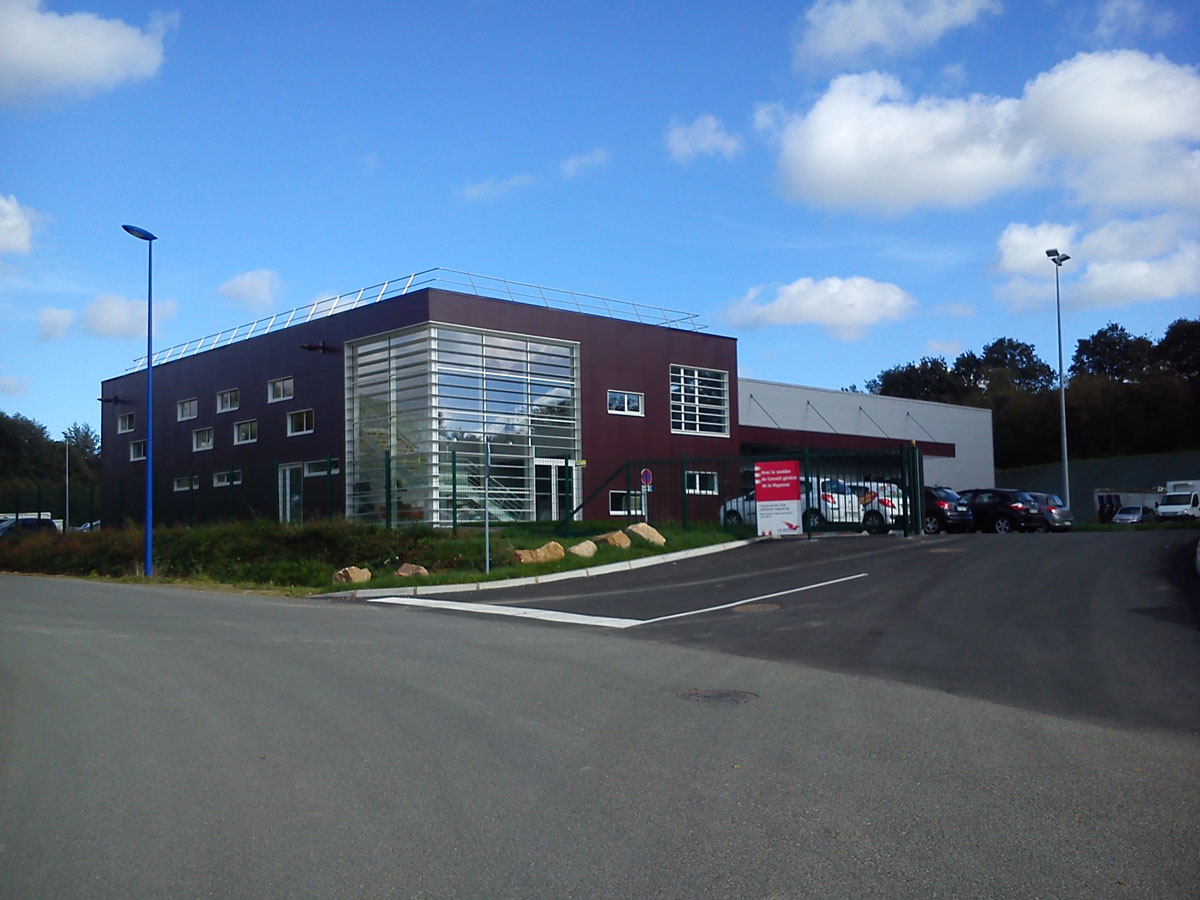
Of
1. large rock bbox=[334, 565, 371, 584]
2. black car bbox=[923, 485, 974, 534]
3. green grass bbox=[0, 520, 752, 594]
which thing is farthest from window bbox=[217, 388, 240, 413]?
black car bbox=[923, 485, 974, 534]

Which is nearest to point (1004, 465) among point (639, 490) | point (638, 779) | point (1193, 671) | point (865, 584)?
point (639, 490)

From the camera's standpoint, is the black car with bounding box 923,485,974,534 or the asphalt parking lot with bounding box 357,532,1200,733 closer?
the asphalt parking lot with bounding box 357,532,1200,733

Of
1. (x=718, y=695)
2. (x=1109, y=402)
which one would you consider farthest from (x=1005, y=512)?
(x=1109, y=402)

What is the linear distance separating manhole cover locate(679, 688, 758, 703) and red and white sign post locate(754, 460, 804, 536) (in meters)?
15.8

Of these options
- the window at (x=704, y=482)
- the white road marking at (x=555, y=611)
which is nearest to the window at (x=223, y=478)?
the window at (x=704, y=482)

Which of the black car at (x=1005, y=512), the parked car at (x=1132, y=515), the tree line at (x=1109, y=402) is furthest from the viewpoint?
the tree line at (x=1109, y=402)

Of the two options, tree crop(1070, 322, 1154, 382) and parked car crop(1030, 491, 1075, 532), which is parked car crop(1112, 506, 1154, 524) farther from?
tree crop(1070, 322, 1154, 382)

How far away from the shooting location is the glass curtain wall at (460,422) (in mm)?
29688

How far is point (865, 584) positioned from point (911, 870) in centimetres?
1268

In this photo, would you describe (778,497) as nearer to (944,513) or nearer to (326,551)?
(944,513)

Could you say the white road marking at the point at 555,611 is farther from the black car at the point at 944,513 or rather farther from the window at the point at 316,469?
the window at the point at 316,469

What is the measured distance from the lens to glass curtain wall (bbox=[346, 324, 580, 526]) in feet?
97.4

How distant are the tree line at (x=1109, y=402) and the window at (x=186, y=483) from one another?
60.6m

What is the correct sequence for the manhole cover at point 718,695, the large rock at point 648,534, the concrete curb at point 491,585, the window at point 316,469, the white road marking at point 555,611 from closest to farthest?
the manhole cover at point 718,695
the white road marking at point 555,611
the concrete curb at point 491,585
the large rock at point 648,534
the window at point 316,469
